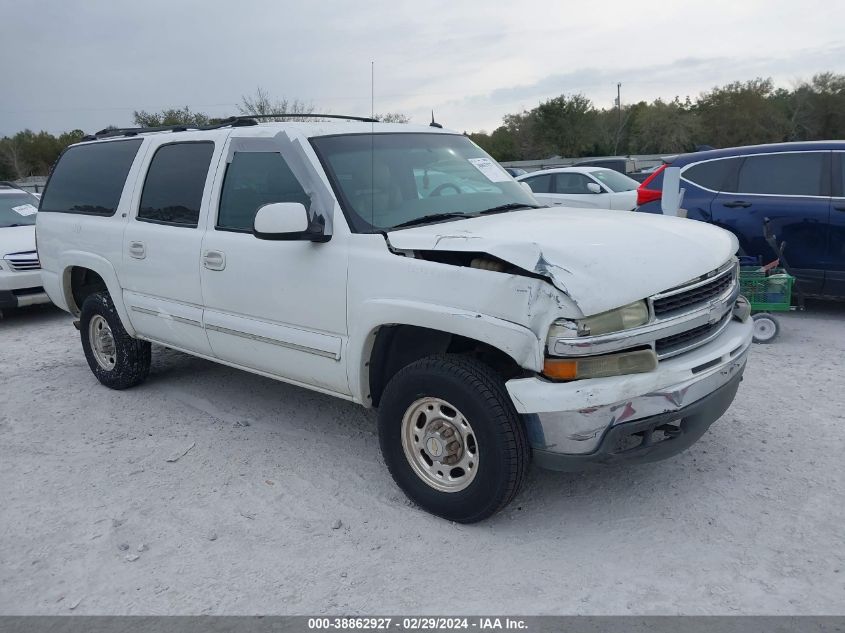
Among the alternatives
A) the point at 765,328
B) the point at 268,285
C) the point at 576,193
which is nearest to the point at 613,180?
the point at 576,193

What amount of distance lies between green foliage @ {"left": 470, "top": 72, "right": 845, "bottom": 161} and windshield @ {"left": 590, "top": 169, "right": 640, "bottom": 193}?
38862 millimetres

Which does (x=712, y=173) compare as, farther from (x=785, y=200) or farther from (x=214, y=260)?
(x=214, y=260)

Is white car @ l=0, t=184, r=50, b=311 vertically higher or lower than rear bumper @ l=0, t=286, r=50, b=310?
higher

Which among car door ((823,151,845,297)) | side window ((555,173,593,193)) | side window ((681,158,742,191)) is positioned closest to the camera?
car door ((823,151,845,297))

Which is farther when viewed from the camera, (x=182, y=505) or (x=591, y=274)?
(x=182, y=505)

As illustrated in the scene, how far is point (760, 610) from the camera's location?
274 centimetres

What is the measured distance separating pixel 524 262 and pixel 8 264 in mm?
7836

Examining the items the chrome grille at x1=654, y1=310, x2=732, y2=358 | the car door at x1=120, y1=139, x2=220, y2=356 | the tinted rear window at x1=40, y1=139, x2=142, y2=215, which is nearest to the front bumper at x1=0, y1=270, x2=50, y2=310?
the tinted rear window at x1=40, y1=139, x2=142, y2=215

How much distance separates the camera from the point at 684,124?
52.5 m

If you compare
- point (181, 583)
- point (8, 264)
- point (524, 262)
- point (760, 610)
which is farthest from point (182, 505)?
point (8, 264)

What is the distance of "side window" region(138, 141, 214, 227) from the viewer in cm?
461

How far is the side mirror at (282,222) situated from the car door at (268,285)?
184 millimetres

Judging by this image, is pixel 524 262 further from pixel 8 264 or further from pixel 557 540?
pixel 8 264

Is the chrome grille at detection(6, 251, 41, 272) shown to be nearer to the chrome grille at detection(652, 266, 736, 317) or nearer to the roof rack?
the roof rack
